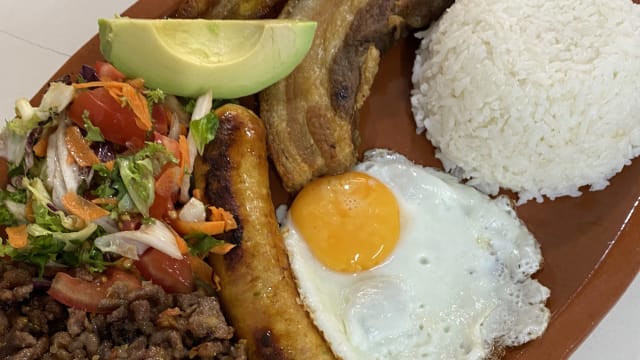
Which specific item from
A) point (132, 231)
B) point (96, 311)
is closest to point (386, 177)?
point (132, 231)

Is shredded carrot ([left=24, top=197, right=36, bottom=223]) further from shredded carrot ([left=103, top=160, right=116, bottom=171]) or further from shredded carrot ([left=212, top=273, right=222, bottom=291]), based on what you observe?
shredded carrot ([left=212, top=273, right=222, bottom=291])

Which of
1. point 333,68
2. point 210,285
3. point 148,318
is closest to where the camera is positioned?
point 148,318

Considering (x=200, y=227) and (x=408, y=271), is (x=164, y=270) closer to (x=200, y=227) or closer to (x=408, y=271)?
(x=200, y=227)

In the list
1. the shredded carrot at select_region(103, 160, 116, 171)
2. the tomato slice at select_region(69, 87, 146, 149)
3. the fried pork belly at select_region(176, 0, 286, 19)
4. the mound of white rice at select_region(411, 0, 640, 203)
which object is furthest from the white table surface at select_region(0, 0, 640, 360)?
the mound of white rice at select_region(411, 0, 640, 203)

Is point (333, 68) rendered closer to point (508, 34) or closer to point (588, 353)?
point (508, 34)

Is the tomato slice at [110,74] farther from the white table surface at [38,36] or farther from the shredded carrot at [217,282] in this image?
the white table surface at [38,36]

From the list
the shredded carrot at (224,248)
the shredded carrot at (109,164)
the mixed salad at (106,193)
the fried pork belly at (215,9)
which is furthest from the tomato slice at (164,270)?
the fried pork belly at (215,9)

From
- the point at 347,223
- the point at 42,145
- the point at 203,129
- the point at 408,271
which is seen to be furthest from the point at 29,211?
the point at 408,271
